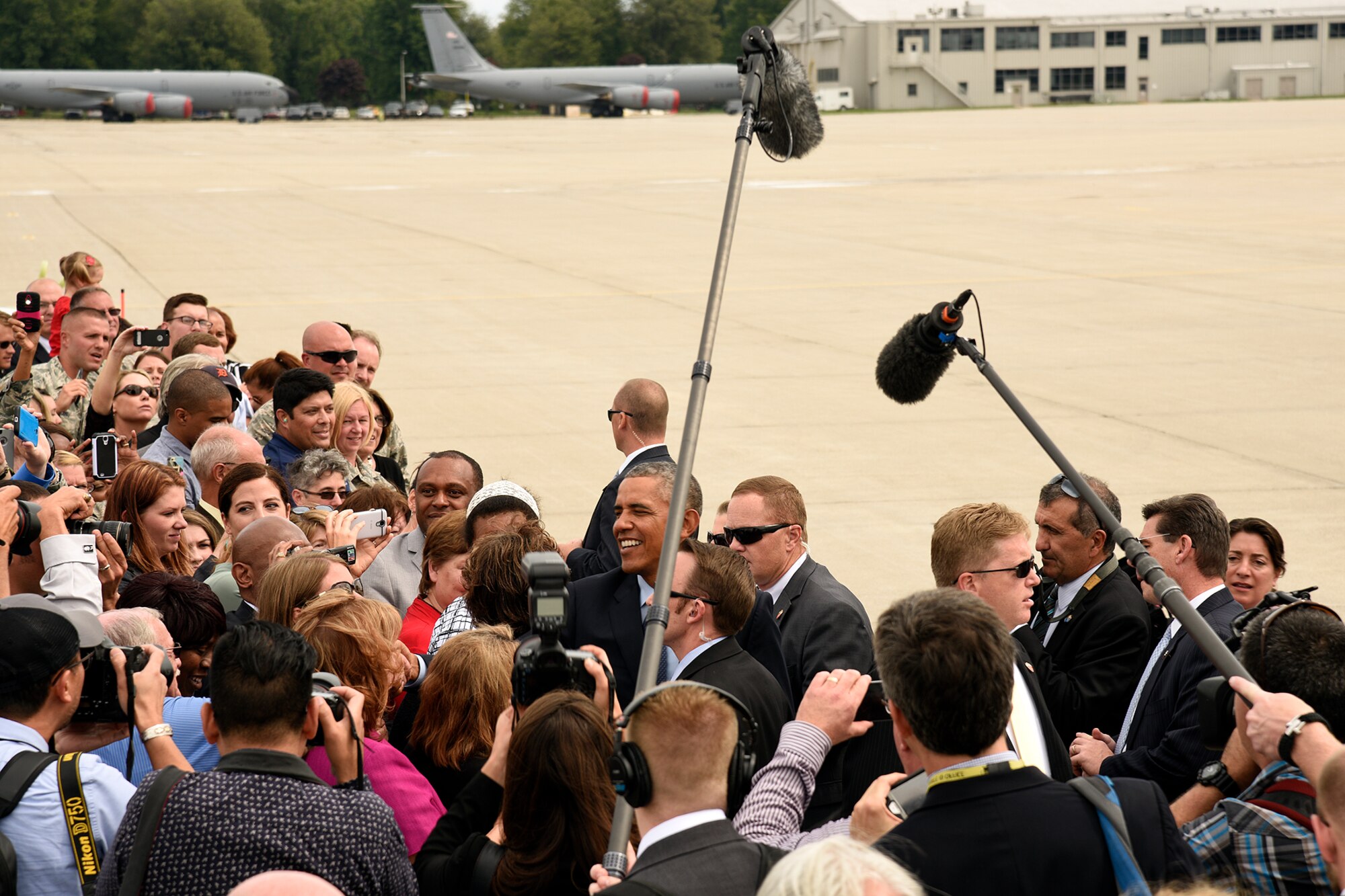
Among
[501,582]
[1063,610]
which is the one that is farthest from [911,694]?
[1063,610]

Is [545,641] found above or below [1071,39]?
below

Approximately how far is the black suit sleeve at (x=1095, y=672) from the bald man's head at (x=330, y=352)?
20.5 ft

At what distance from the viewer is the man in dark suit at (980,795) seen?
10.5 feet

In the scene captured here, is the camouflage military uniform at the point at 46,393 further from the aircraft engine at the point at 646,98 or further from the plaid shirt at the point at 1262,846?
the aircraft engine at the point at 646,98

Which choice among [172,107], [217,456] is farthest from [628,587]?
[172,107]

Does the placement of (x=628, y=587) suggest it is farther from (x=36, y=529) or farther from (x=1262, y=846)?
(x=1262, y=846)

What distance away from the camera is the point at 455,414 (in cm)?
1644

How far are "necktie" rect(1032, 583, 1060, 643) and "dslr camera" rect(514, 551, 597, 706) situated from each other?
3.13 m

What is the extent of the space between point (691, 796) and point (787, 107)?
11.8 feet

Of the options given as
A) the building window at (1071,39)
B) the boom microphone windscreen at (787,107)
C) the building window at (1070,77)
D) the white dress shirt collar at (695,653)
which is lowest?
the white dress shirt collar at (695,653)

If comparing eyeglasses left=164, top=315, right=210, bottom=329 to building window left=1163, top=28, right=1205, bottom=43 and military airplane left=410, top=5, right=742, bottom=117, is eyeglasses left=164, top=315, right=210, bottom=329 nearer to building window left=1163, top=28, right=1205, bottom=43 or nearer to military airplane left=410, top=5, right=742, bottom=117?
military airplane left=410, top=5, right=742, bottom=117

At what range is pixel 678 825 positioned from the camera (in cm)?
325

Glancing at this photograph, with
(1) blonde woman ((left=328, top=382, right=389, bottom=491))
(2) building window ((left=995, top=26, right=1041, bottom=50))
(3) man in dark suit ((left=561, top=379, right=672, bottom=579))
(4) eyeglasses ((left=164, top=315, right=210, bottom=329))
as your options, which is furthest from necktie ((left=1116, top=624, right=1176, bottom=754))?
(2) building window ((left=995, top=26, right=1041, bottom=50))

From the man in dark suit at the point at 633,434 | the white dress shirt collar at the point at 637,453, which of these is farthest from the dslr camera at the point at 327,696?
the white dress shirt collar at the point at 637,453
